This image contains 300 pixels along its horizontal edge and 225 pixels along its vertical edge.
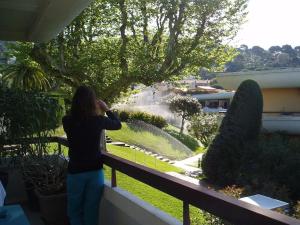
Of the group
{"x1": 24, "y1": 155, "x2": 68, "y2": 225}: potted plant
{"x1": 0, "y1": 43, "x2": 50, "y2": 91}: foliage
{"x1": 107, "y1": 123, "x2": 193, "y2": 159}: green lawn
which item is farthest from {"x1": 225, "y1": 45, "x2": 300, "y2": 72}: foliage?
{"x1": 24, "y1": 155, "x2": 68, "y2": 225}: potted plant

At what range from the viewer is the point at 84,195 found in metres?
3.70

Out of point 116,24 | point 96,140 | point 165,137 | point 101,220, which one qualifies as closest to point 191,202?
point 96,140

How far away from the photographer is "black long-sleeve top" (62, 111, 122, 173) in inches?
139

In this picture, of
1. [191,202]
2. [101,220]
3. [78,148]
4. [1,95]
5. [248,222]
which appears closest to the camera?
[248,222]

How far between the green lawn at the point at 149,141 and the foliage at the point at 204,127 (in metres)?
2.92

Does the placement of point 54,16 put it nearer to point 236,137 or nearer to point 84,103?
point 84,103

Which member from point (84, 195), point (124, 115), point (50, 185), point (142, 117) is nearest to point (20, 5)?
point (50, 185)

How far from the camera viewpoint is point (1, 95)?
464cm

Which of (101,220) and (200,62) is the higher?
(200,62)

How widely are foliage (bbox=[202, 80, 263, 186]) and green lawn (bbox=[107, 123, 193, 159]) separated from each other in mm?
6219

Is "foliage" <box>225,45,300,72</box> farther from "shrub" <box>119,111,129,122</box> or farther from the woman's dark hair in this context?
the woman's dark hair

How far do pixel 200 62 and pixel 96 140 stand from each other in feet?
32.5

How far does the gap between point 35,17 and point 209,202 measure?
12.3ft

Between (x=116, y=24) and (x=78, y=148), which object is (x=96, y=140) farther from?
(x=116, y=24)
